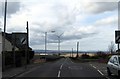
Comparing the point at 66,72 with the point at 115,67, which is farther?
the point at 66,72

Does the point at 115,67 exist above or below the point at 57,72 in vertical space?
above

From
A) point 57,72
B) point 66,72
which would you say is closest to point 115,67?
point 66,72

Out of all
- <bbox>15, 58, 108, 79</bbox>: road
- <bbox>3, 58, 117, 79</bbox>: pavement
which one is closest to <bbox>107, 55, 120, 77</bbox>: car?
<bbox>3, 58, 117, 79</bbox>: pavement

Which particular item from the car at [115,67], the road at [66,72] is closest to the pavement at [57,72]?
the road at [66,72]

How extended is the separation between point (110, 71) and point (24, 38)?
1497 cm

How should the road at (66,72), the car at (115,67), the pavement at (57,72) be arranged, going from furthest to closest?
the road at (66,72)
the pavement at (57,72)
the car at (115,67)

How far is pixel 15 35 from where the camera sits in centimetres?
3459

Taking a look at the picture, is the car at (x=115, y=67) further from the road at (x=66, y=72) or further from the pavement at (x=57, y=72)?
the road at (x=66, y=72)

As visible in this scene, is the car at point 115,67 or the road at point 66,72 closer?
the car at point 115,67

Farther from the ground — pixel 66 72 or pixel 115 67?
pixel 115 67

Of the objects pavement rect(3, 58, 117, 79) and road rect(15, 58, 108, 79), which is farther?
road rect(15, 58, 108, 79)

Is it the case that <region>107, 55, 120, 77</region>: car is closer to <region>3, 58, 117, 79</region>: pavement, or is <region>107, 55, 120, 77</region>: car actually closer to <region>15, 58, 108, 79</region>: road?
<region>3, 58, 117, 79</region>: pavement

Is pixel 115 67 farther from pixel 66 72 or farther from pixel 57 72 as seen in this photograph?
pixel 57 72

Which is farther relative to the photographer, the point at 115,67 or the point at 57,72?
the point at 57,72
